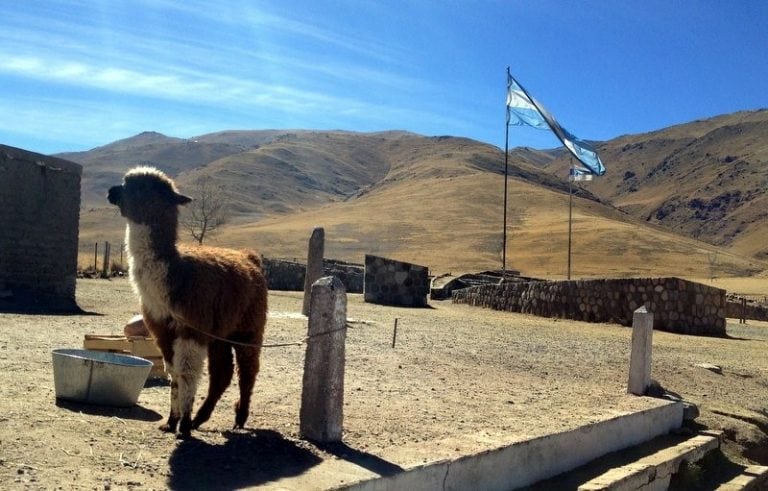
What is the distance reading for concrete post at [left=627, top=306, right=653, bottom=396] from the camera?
1018 cm

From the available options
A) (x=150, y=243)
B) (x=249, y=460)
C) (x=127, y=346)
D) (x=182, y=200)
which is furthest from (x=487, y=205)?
(x=249, y=460)

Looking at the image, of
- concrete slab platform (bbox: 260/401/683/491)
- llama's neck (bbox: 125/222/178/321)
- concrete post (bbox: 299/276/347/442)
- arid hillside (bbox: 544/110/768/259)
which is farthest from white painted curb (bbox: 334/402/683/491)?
arid hillside (bbox: 544/110/768/259)

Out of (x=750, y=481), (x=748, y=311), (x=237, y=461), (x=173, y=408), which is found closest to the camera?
(x=237, y=461)

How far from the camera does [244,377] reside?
258 inches

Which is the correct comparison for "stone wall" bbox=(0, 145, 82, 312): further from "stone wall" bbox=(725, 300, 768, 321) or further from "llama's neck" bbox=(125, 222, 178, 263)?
"stone wall" bbox=(725, 300, 768, 321)

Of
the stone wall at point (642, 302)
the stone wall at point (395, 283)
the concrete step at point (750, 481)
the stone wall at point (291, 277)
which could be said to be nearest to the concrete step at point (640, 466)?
the concrete step at point (750, 481)

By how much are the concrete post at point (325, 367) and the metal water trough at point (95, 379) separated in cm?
159

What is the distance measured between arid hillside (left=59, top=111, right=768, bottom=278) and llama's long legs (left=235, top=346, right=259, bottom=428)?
53420mm

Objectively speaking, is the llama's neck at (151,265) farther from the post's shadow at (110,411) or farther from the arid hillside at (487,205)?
the arid hillside at (487,205)

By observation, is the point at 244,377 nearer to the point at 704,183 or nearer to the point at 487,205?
the point at 487,205

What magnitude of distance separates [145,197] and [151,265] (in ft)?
1.81

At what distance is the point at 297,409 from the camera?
7492 millimetres

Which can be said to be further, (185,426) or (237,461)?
(185,426)

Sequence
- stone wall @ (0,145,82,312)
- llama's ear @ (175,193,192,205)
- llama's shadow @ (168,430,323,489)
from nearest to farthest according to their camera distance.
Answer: llama's shadow @ (168,430,323,489) < llama's ear @ (175,193,192,205) < stone wall @ (0,145,82,312)
